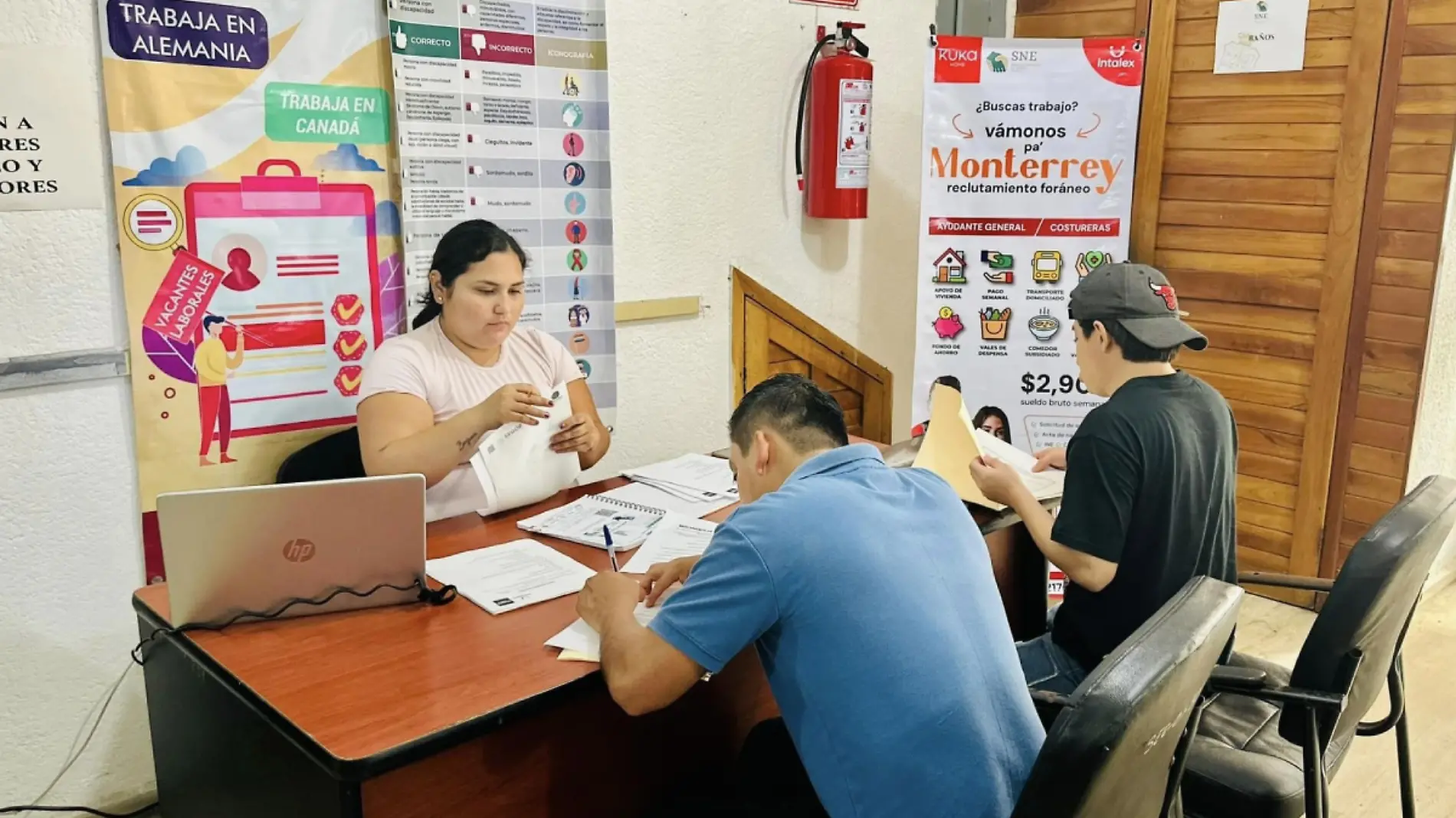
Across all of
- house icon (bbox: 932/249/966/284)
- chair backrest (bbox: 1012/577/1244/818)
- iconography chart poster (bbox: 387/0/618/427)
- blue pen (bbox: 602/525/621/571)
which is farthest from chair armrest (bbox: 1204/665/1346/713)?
house icon (bbox: 932/249/966/284)

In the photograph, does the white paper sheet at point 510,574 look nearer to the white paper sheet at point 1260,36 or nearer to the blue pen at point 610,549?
the blue pen at point 610,549

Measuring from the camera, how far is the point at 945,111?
131 inches

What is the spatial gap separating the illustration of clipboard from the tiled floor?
251cm

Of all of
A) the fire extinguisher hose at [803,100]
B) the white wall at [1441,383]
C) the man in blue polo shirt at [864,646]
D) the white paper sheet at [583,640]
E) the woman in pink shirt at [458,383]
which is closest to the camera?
the man in blue polo shirt at [864,646]

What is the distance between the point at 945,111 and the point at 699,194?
2.76 ft

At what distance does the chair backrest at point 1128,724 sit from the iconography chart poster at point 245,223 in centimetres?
188

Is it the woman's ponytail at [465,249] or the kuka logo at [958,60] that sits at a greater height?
the kuka logo at [958,60]

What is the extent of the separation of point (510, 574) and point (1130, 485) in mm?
1026

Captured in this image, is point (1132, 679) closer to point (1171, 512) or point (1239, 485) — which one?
point (1171, 512)

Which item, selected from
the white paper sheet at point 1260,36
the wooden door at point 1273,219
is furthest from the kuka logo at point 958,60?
Result: the white paper sheet at point 1260,36

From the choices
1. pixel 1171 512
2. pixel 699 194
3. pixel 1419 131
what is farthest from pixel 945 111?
pixel 1171 512

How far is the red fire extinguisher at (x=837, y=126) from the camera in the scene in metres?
3.24

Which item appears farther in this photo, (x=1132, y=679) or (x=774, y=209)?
(x=774, y=209)

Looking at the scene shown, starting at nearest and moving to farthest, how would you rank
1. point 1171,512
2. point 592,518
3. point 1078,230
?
1. point 1171,512
2. point 592,518
3. point 1078,230
